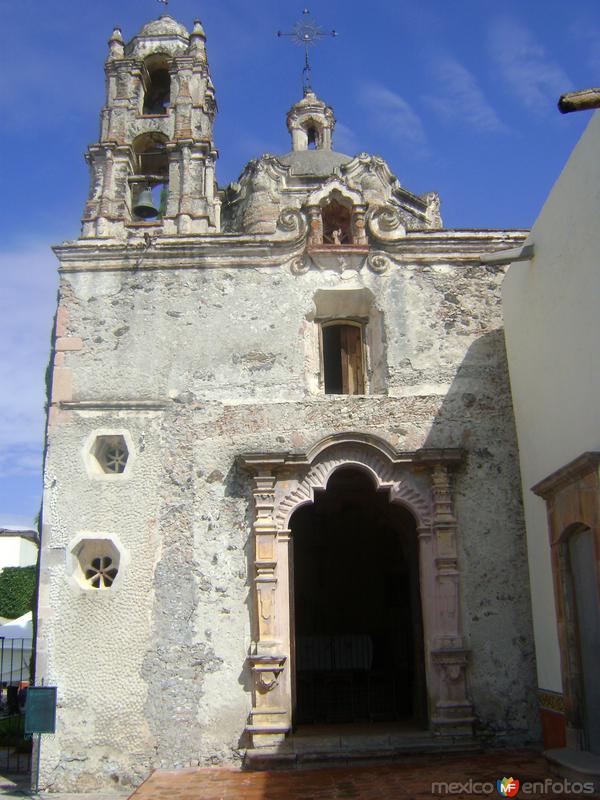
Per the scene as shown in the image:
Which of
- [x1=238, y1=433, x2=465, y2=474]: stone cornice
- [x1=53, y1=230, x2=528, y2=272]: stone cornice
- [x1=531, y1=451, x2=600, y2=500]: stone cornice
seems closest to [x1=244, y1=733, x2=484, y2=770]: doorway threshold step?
[x1=531, y1=451, x2=600, y2=500]: stone cornice

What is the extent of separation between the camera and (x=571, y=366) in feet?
25.8

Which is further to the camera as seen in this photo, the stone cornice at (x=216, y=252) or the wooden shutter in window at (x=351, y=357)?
the wooden shutter in window at (x=351, y=357)

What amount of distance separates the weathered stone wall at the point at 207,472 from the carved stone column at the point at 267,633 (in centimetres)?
17

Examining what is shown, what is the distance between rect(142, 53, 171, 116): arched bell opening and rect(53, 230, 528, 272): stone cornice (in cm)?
429

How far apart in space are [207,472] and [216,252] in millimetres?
2875

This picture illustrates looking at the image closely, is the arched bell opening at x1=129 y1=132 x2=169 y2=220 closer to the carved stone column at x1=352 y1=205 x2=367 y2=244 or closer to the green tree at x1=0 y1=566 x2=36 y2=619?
the carved stone column at x1=352 y1=205 x2=367 y2=244

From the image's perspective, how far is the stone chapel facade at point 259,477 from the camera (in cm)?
873

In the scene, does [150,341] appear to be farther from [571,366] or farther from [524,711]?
[524,711]

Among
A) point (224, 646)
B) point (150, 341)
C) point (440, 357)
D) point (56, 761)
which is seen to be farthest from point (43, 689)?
point (440, 357)

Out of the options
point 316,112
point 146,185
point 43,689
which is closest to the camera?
point 43,689

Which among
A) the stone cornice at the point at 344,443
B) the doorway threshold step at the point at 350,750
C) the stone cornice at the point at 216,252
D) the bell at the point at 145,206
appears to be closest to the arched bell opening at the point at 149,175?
the bell at the point at 145,206

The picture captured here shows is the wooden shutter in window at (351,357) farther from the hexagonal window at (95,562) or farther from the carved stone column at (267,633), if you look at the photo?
the hexagonal window at (95,562)

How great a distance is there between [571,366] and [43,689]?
637 cm

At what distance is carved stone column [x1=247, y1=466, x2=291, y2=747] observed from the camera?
8.57m
